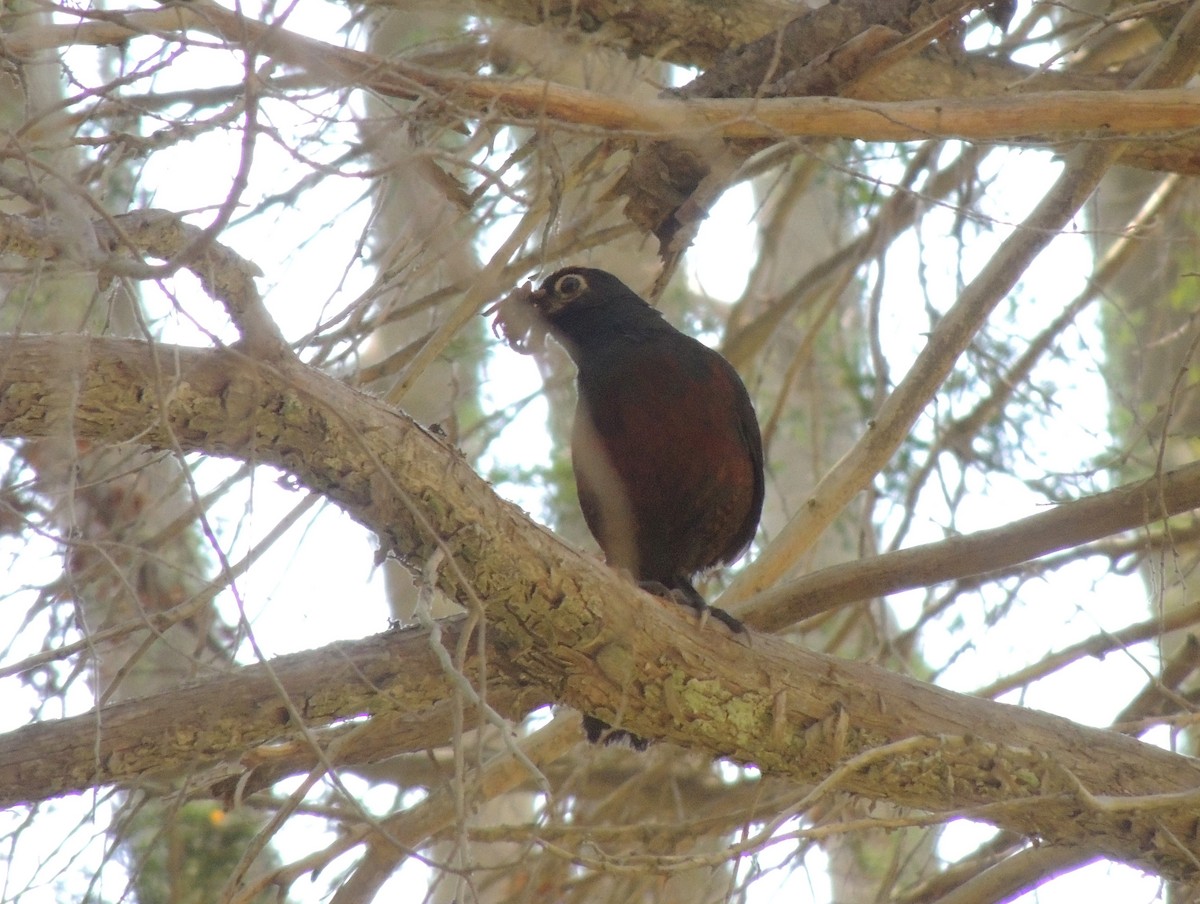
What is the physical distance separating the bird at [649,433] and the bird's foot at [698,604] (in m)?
0.02

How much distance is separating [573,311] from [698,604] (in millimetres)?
1228

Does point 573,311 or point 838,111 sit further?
point 573,311

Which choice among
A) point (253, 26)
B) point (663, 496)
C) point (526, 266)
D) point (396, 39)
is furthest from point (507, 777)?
point (396, 39)

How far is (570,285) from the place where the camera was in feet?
14.2

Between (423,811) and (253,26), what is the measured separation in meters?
2.01

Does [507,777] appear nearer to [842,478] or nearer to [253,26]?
[842,478]

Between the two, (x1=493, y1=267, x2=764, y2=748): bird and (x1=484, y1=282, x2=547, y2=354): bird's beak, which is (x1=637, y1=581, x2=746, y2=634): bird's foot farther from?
(x1=484, y1=282, x2=547, y2=354): bird's beak

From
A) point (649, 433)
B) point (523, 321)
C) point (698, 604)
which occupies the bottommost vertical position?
point (698, 604)

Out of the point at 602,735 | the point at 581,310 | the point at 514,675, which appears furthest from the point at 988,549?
the point at 581,310

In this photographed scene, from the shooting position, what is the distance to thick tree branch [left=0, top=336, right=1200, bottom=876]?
7.80ft

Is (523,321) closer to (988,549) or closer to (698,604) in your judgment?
(698,604)

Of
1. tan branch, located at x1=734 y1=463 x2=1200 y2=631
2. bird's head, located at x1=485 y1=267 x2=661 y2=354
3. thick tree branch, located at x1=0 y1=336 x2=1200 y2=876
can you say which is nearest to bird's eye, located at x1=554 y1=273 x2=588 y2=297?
bird's head, located at x1=485 y1=267 x2=661 y2=354

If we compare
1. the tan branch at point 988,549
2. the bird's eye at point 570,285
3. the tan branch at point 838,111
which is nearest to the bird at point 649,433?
the bird's eye at point 570,285

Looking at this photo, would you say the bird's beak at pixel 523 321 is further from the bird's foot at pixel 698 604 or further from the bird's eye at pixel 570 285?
the bird's foot at pixel 698 604
